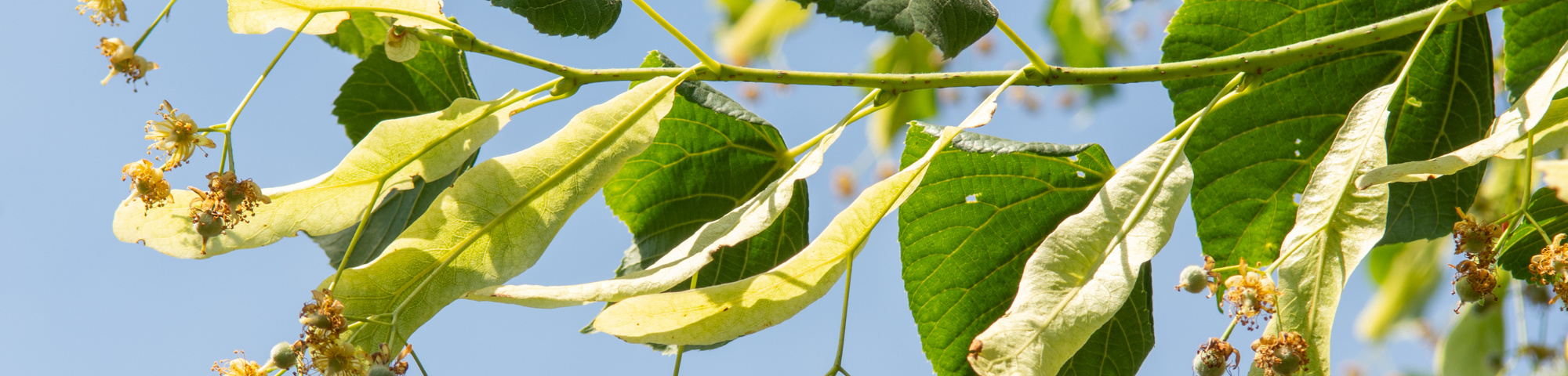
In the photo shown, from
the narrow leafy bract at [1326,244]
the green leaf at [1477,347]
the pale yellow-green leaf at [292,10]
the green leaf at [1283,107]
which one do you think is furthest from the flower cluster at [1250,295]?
the green leaf at [1477,347]

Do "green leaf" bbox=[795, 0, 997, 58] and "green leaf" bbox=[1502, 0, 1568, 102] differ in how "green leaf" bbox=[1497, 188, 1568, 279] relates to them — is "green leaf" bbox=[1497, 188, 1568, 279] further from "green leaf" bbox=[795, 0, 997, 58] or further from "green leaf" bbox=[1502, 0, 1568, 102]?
"green leaf" bbox=[795, 0, 997, 58]

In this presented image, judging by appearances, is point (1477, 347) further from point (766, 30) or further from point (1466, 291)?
point (766, 30)

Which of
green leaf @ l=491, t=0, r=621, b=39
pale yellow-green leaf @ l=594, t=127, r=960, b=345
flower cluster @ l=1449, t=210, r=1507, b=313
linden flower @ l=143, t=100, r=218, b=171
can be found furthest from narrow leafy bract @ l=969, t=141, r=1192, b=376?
linden flower @ l=143, t=100, r=218, b=171

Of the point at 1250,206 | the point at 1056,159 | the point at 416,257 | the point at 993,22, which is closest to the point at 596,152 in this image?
the point at 416,257

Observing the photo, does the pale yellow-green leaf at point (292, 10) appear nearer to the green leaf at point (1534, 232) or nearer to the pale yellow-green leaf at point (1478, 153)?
the pale yellow-green leaf at point (1478, 153)

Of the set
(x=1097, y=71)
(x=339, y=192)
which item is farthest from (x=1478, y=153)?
(x=339, y=192)

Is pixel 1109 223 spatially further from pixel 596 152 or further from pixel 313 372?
pixel 313 372
